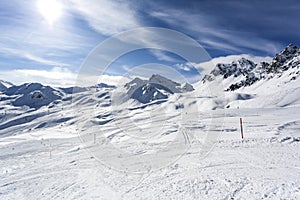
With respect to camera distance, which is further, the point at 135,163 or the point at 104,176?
the point at 135,163

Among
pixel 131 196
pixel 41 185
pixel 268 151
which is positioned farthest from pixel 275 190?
pixel 41 185

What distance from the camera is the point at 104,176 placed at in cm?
1060

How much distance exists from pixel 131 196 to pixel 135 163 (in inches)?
158

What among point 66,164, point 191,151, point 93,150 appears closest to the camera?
point 66,164

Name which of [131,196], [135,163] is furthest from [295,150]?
[131,196]

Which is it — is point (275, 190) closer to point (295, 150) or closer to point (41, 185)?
point (295, 150)

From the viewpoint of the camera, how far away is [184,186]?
28.3 ft

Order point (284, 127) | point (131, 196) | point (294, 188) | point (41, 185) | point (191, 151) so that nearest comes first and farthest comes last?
point (294, 188) → point (131, 196) → point (41, 185) → point (191, 151) → point (284, 127)

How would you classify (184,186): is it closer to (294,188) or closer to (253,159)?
(294,188)

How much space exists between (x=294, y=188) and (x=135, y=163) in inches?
282

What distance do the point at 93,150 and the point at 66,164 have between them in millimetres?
3732

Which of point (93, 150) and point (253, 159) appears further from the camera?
point (93, 150)

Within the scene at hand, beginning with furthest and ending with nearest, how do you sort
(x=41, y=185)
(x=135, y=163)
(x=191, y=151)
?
(x=191, y=151), (x=135, y=163), (x=41, y=185)

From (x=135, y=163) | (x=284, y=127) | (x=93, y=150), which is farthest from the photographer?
(x=284, y=127)
